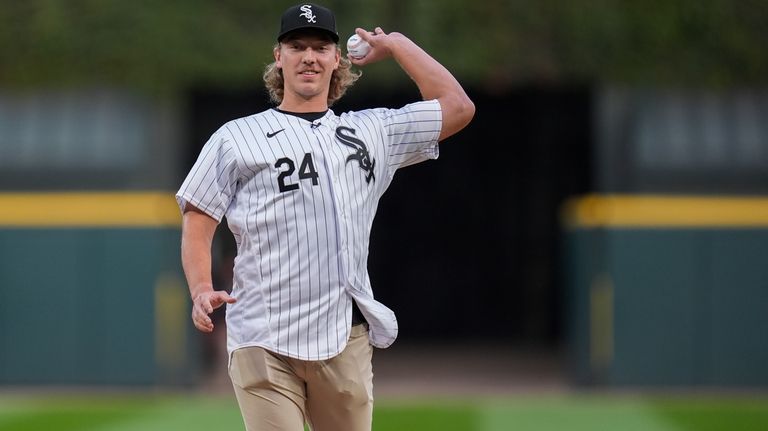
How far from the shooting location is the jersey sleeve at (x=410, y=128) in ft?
15.5

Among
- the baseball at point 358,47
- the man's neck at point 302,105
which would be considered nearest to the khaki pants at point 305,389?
the man's neck at point 302,105

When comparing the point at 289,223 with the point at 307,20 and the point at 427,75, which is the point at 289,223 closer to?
the point at 307,20

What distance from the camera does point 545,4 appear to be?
1321 centimetres

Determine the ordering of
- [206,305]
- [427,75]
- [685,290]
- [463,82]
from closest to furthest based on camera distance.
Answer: [206,305], [427,75], [685,290], [463,82]

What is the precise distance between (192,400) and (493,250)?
7893 millimetres

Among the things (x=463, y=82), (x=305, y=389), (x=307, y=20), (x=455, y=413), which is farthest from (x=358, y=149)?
(x=463, y=82)

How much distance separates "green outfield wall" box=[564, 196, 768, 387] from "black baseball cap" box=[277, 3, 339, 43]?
348 inches

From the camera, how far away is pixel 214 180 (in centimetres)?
446

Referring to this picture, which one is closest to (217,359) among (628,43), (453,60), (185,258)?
(453,60)

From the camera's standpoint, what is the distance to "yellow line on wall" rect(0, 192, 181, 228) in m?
13.0

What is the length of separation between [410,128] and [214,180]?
0.75 meters

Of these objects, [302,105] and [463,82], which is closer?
[302,105]

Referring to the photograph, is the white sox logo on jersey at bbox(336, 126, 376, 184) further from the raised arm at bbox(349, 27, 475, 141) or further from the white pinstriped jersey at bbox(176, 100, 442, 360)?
the raised arm at bbox(349, 27, 475, 141)

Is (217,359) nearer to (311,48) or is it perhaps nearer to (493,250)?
(493,250)
